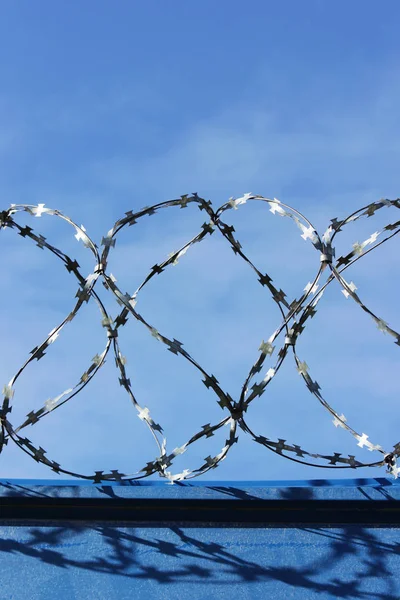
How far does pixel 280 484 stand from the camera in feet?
24.4

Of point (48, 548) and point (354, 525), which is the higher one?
point (354, 525)

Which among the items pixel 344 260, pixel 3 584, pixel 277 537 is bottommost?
pixel 3 584

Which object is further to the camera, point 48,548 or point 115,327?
point 115,327

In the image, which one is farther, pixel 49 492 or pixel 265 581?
pixel 49 492

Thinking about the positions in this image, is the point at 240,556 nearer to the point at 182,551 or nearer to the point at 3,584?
the point at 182,551

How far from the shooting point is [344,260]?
25.4 ft

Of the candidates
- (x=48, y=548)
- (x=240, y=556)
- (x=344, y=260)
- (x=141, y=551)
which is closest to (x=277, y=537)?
(x=240, y=556)

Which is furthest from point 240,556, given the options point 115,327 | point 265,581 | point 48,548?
point 115,327

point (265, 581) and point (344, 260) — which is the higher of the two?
point (344, 260)

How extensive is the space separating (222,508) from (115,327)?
1502 mm

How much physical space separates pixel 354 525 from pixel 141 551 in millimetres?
1468

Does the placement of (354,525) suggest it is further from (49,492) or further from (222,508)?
(49,492)

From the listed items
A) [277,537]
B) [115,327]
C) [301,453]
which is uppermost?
[115,327]

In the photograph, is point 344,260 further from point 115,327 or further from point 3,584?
point 3,584
